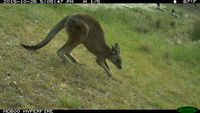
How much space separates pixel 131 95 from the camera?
8.30m

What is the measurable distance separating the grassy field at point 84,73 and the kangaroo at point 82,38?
24cm

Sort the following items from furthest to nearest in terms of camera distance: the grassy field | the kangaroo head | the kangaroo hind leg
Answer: the kangaroo head → the kangaroo hind leg → the grassy field

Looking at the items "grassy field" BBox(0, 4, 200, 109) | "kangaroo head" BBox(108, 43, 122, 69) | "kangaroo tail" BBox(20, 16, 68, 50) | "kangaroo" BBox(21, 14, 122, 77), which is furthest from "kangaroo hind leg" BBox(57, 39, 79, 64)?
"kangaroo head" BBox(108, 43, 122, 69)

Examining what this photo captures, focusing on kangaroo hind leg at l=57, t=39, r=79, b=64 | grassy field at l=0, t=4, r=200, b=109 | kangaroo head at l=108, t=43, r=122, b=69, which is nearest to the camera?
grassy field at l=0, t=4, r=200, b=109

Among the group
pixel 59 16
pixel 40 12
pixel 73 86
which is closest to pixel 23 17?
pixel 40 12

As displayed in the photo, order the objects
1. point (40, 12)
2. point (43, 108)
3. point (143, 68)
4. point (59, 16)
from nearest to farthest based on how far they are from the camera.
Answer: point (43, 108) < point (143, 68) < point (40, 12) < point (59, 16)

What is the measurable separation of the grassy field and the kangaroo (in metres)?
0.24

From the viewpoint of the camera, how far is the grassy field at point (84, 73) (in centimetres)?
660

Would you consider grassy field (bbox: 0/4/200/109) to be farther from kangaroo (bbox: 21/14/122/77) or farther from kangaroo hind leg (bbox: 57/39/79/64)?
kangaroo (bbox: 21/14/122/77)

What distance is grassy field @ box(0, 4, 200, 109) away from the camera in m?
6.60

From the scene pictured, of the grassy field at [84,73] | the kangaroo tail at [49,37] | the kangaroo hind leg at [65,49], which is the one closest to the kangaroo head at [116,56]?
the grassy field at [84,73]

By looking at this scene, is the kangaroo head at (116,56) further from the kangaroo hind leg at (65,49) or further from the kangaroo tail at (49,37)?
the kangaroo tail at (49,37)

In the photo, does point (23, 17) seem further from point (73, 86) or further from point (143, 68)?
point (73, 86)

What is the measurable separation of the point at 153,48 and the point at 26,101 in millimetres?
10631
